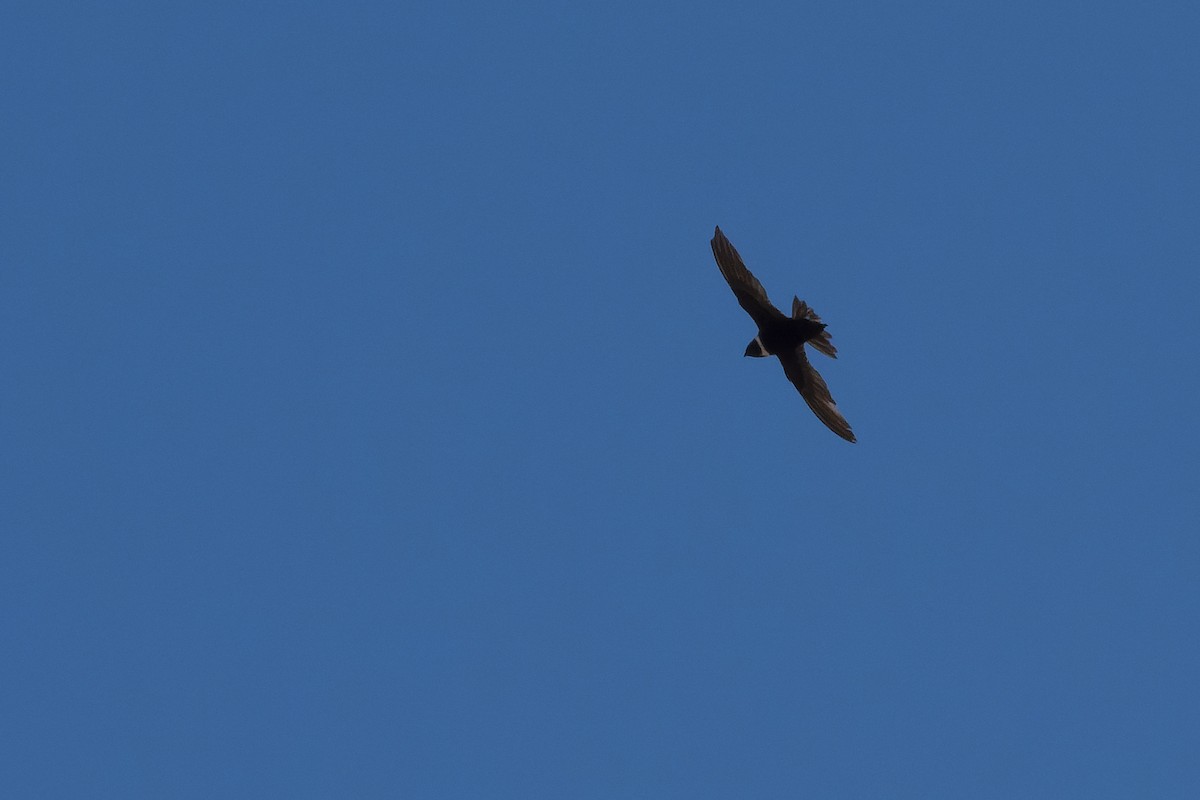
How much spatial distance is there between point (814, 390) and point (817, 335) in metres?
1.82

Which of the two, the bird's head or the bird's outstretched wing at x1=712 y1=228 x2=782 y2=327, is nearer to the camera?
the bird's outstretched wing at x1=712 y1=228 x2=782 y2=327

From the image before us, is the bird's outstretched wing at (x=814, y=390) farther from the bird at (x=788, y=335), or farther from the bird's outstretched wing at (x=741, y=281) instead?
the bird's outstretched wing at (x=741, y=281)

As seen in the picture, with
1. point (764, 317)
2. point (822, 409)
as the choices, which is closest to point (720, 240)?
point (764, 317)

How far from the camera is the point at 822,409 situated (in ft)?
95.9

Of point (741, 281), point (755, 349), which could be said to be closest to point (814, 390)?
point (755, 349)

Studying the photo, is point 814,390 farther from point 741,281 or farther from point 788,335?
point 741,281

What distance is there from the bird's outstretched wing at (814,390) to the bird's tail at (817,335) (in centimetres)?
76

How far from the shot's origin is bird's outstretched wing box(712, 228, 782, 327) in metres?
27.2

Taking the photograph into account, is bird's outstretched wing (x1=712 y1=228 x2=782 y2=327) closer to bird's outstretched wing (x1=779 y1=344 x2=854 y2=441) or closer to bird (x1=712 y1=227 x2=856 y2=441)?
bird (x1=712 y1=227 x2=856 y2=441)

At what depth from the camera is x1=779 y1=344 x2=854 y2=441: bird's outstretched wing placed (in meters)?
28.8

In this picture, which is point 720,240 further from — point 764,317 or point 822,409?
point 822,409

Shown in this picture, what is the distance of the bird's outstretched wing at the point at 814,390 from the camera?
2883cm

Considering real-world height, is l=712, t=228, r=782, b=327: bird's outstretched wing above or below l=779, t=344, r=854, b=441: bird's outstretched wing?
above

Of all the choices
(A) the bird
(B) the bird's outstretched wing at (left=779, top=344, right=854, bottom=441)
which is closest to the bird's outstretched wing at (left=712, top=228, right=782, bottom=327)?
(A) the bird
